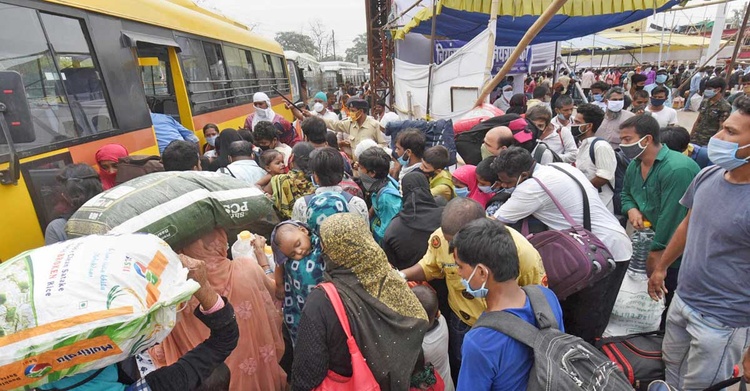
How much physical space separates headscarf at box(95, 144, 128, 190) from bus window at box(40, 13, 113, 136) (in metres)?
0.21

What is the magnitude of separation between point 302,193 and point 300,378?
64.5 inches

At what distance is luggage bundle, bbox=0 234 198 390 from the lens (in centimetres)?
95

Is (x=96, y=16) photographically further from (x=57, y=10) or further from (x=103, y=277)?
(x=103, y=277)

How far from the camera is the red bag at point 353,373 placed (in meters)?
1.56

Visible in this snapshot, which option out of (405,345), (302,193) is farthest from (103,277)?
(302,193)

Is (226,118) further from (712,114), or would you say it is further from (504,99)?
(712,114)

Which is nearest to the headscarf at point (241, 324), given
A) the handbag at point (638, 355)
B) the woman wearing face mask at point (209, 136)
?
the handbag at point (638, 355)

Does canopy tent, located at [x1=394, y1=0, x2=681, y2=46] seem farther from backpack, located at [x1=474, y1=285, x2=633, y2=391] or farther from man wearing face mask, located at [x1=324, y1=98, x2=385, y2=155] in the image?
Result: backpack, located at [x1=474, y1=285, x2=633, y2=391]

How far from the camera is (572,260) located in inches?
82.8

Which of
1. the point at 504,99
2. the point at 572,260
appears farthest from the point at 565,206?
the point at 504,99

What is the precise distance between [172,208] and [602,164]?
324 cm

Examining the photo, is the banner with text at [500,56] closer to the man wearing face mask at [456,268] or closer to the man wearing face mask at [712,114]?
the man wearing face mask at [712,114]

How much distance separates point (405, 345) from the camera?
1688 millimetres

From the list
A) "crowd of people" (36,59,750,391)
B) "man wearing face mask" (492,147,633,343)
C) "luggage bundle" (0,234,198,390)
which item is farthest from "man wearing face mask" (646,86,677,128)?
"luggage bundle" (0,234,198,390)
